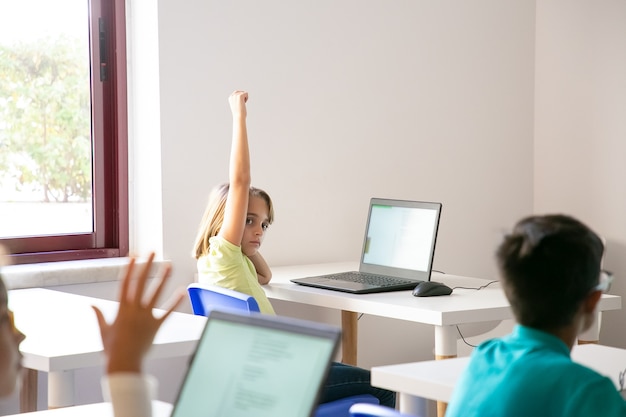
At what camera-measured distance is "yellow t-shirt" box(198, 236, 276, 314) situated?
312 centimetres

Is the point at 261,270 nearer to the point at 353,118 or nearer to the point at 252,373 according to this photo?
the point at 353,118

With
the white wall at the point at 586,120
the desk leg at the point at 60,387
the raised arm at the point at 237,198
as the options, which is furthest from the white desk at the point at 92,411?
the white wall at the point at 586,120

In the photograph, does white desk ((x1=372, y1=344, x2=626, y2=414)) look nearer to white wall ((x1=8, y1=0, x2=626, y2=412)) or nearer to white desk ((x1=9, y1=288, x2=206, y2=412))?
white desk ((x1=9, y1=288, x2=206, y2=412))

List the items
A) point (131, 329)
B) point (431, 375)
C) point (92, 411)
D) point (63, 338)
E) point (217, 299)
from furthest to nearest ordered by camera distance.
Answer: point (217, 299) < point (63, 338) < point (431, 375) < point (92, 411) < point (131, 329)

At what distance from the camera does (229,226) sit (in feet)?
10.5

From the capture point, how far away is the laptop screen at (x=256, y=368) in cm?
117

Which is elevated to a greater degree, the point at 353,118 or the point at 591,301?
the point at 353,118

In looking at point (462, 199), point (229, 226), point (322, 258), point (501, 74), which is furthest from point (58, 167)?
point (501, 74)

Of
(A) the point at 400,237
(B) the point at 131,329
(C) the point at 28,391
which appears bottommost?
(C) the point at 28,391

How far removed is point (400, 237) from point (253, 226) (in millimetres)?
575

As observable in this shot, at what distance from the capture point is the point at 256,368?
1.23 m

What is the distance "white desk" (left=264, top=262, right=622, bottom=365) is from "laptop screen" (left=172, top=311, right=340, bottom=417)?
155 centimetres

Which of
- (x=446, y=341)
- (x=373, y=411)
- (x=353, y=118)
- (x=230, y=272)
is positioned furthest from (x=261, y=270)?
(x=373, y=411)

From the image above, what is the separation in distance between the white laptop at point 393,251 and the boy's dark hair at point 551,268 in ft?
5.57
